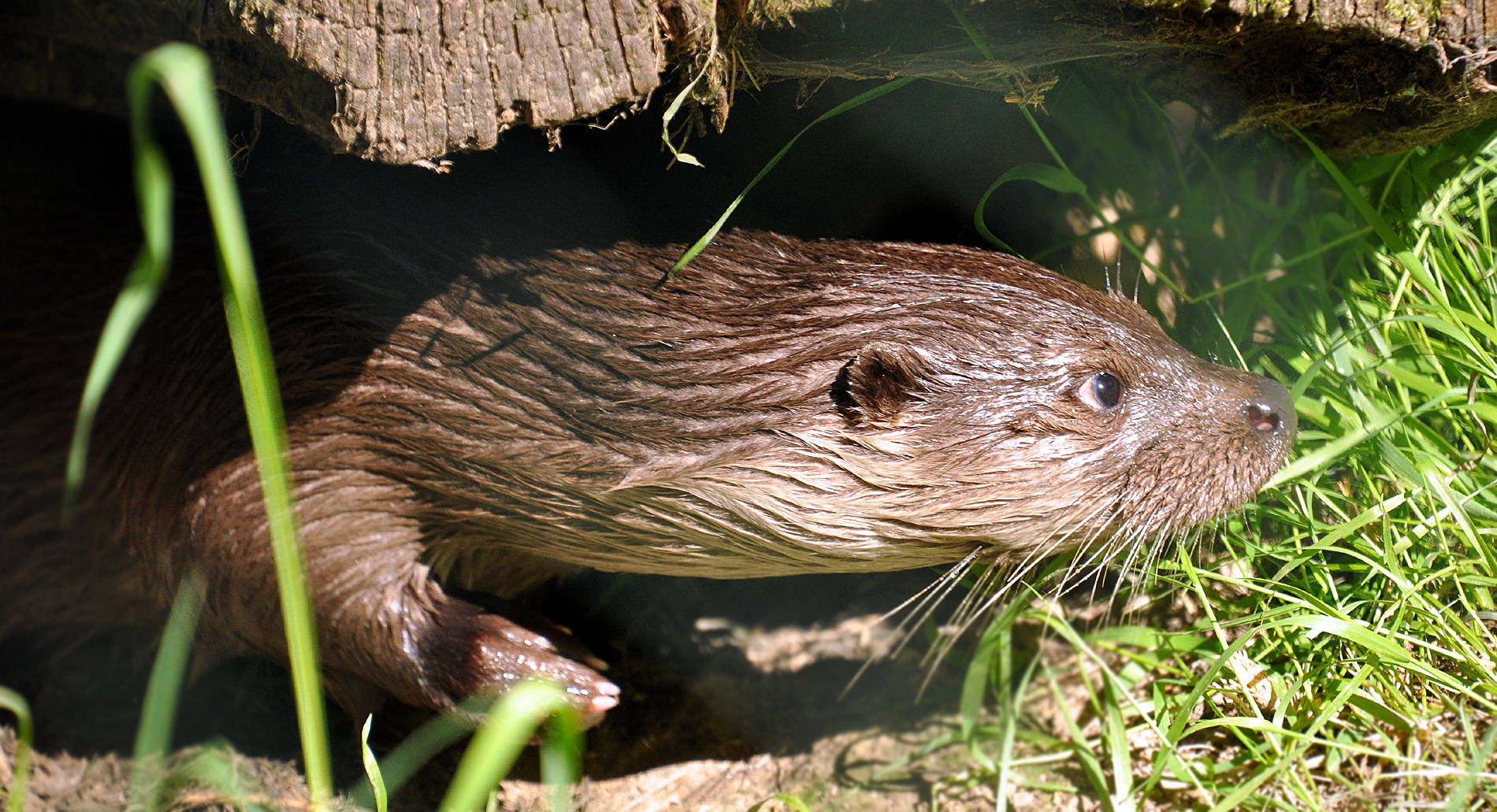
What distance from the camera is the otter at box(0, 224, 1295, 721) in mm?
1714

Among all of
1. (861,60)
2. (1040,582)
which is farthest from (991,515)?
(861,60)

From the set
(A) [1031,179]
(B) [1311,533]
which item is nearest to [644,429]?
(A) [1031,179]

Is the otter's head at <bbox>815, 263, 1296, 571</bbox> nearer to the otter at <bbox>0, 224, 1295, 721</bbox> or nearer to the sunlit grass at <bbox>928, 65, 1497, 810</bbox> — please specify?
the otter at <bbox>0, 224, 1295, 721</bbox>

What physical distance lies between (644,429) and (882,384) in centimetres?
40

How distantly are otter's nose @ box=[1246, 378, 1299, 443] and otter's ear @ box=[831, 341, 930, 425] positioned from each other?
0.63 metres

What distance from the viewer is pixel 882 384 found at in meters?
1.69

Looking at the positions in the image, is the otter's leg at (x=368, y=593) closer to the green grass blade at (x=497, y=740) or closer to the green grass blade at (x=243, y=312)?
the green grass blade at (x=243, y=312)

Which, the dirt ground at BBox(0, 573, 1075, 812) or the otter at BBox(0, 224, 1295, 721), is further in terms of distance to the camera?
the dirt ground at BBox(0, 573, 1075, 812)

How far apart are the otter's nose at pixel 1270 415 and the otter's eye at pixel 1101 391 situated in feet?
0.87

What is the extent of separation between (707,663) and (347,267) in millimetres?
1288

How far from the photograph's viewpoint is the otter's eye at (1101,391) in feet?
5.75

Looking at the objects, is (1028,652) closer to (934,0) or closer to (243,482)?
(934,0)

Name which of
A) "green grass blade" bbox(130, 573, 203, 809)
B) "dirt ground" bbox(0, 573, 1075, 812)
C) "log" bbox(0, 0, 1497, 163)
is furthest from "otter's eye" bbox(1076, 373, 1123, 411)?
"green grass blade" bbox(130, 573, 203, 809)

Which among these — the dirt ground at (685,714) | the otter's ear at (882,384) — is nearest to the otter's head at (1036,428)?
the otter's ear at (882,384)
